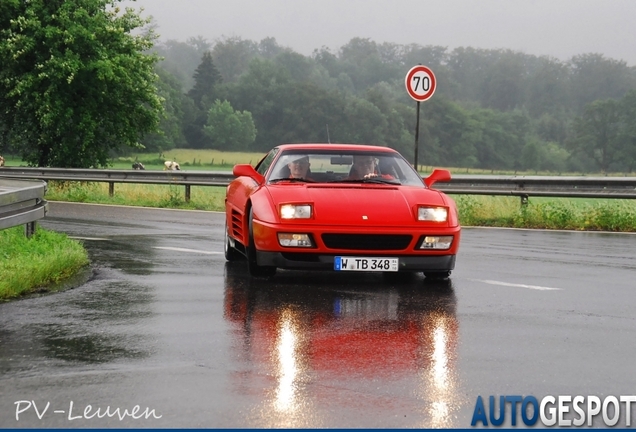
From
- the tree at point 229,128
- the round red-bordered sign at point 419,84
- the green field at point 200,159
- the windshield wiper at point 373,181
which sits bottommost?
the green field at point 200,159

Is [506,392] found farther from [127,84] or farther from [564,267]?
[127,84]

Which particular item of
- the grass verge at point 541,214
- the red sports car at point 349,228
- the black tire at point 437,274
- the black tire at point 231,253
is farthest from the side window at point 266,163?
the grass verge at point 541,214

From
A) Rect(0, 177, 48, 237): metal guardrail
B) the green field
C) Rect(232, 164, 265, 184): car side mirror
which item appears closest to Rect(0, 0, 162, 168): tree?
Rect(0, 177, 48, 237): metal guardrail

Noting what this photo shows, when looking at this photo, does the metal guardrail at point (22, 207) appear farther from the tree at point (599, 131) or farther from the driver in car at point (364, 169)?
the tree at point (599, 131)

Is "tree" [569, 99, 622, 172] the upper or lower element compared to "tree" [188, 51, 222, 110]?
lower

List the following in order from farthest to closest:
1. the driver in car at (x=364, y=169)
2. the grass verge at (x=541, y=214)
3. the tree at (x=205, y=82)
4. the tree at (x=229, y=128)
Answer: the tree at (x=205, y=82) → the tree at (x=229, y=128) → the grass verge at (x=541, y=214) → the driver in car at (x=364, y=169)

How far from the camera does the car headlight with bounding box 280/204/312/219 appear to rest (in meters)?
9.66

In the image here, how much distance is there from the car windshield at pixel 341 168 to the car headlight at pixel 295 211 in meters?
0.90

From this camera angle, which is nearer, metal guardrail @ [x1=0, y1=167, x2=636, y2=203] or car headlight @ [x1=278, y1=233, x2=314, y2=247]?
car headlight @ [x1=278, y1=233, x2=314, y2=247]

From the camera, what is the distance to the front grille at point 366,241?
9.59 meters

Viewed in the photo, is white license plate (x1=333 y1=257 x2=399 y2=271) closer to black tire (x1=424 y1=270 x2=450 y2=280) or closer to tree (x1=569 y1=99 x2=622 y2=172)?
black tire (x1=424 y1=270 x2=450 y2=280)

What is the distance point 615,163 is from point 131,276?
11893 centimetres

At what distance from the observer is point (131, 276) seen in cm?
1049

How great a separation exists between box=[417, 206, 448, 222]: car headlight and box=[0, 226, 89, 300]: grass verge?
3593 mm
